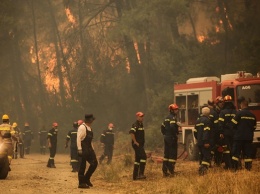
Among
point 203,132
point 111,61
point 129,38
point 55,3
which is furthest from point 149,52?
point 203,132

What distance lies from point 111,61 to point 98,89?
7.33 feet

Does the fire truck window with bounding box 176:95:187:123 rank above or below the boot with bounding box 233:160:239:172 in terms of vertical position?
above

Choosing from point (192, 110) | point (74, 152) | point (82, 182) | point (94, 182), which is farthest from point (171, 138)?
point (192, 110)

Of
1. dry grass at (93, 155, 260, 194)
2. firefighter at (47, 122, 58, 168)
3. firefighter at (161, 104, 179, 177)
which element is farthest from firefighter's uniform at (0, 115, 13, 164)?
firefighter at (47, 122, 58, 168)

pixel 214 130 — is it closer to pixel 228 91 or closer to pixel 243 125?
pixel 243 125

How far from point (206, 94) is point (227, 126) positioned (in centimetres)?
668

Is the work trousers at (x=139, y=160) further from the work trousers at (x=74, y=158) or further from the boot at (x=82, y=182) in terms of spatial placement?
the work trousers at (x=74, y=158)

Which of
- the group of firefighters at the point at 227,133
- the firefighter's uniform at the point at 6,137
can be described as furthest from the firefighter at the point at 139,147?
the firefighter's uniform at the point at 6,137

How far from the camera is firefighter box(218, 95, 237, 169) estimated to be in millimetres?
17078

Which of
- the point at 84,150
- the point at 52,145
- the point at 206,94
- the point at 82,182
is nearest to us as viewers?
the point at 84,150

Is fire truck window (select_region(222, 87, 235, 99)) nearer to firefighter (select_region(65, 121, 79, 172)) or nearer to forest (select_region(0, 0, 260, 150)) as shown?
firefighter (select_region(65, 121, 79, 172))

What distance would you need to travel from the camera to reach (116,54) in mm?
43781

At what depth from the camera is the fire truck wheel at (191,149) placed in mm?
24031

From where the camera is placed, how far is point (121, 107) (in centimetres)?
4231
